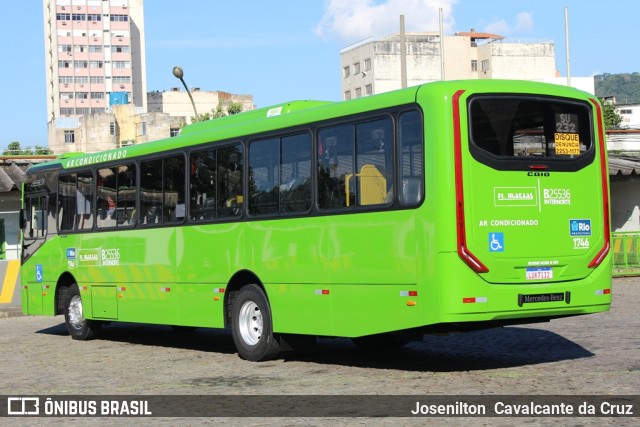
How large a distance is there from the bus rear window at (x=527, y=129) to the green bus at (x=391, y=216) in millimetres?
16

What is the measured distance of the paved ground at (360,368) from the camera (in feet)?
36.0

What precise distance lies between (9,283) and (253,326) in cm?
1422

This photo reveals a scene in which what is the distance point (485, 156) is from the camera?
11953mm

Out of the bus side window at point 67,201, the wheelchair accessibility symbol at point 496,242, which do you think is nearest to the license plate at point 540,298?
the wheelchair accessibility symbol at point 496,242

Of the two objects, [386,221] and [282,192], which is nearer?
[386,221]

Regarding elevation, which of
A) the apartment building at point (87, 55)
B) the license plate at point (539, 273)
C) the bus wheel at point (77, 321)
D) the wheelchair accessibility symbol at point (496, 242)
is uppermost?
the apartment building at point (87, 55)

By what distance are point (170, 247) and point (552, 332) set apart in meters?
6.00

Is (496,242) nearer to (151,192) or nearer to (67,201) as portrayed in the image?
(151,192)

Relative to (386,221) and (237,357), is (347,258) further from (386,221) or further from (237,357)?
(237,357)

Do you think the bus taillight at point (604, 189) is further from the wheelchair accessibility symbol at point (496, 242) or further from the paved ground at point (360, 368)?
the wheelchair accessibility symbol at point (496, 242)

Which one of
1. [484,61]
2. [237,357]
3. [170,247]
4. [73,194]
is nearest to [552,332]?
[237,357]

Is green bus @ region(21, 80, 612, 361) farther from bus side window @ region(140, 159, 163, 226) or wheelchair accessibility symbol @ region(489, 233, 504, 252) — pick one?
bus side window @ region(140, 159, 163, 226)

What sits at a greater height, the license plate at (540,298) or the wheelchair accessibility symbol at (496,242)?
the wheelchair accessibility symbol at (496,242)

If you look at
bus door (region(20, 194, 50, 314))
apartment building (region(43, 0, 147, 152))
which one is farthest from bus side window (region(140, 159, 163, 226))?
apartment building (region(43, 0, 147, 152))
